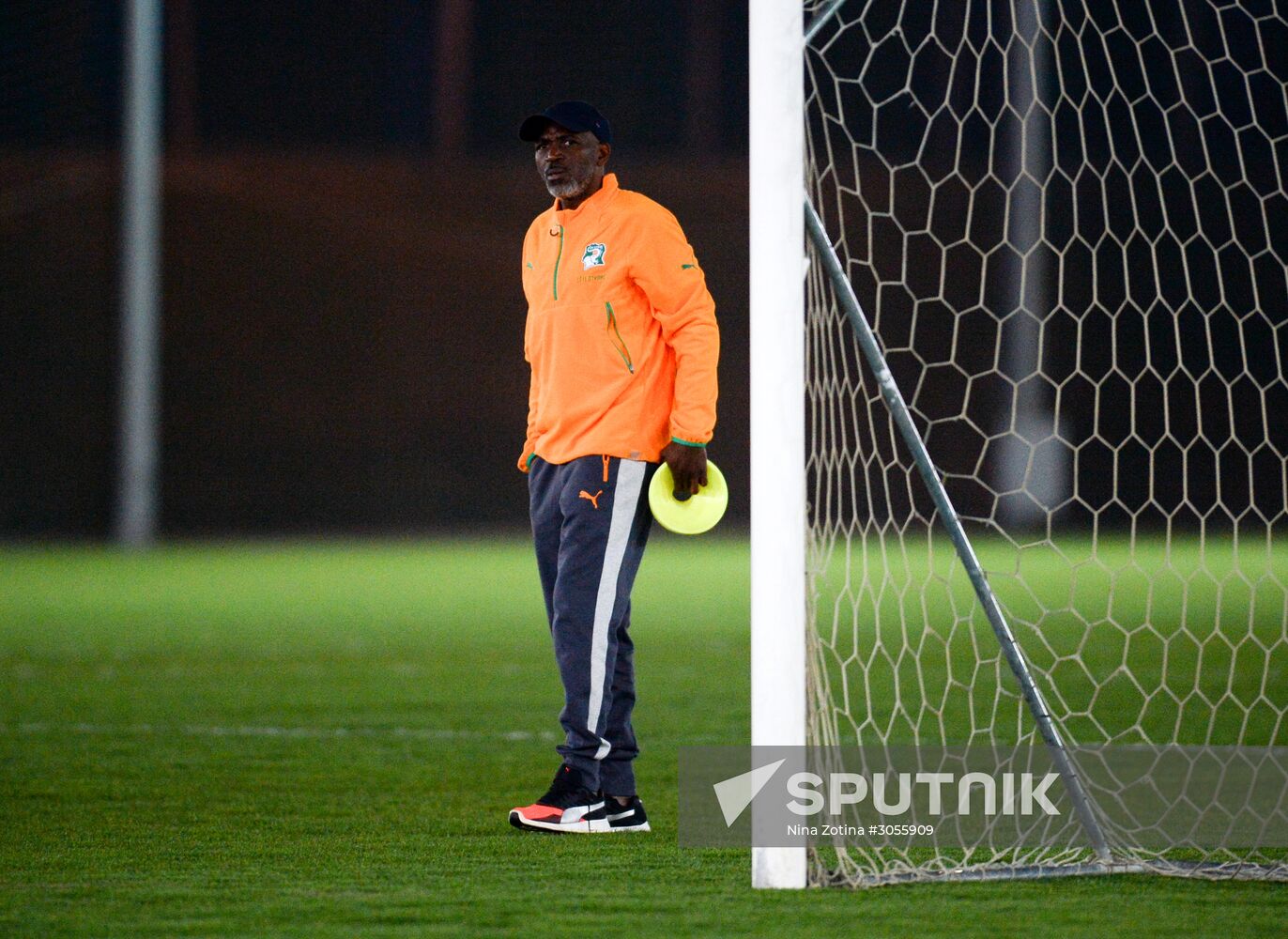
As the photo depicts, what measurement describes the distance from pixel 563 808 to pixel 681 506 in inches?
29.1

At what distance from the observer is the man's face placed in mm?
4027

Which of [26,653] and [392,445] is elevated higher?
[392,445]

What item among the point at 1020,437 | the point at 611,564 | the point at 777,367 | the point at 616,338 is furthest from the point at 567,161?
the point at 1020,437

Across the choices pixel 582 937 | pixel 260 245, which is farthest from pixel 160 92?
pixel 582 937

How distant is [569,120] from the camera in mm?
4000

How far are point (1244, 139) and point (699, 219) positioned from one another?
6.10m

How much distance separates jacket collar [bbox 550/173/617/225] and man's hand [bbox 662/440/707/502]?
0.61m

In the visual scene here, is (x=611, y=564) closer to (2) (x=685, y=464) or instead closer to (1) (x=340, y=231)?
(2) (x=685, y=464)

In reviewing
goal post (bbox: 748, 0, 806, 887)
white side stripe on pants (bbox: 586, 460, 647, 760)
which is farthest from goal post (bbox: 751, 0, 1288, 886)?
white side stripe on pants (bbox: 586, 460, 647, 760)

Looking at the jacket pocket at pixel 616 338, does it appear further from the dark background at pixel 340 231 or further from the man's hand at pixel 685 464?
the dark background at pixel 340 231

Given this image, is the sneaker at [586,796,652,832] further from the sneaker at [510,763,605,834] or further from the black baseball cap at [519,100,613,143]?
the black baseball cap at [519,100,613,143]

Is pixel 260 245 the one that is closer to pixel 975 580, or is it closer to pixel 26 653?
pixel 26 653

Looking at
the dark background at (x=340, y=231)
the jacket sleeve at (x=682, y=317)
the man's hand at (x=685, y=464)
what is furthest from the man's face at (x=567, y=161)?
the dark background at (x=340, y=231)

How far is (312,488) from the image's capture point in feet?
63.7
